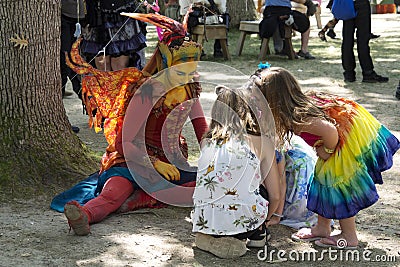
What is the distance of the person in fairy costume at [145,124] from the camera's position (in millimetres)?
4430

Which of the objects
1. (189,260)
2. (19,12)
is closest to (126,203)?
(189,260)

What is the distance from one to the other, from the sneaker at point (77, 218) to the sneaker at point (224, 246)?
2.19 ft

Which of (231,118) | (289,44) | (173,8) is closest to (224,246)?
(231,118)

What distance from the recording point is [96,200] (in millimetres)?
4309

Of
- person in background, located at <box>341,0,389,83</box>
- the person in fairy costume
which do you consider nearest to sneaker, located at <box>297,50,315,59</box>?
person in background, located at <box>341,0,389,83</box>

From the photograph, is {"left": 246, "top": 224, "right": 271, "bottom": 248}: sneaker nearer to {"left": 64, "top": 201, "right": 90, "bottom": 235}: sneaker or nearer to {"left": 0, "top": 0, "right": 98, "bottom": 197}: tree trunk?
{"left": 64, "top": 201, "right": 90, "bottom": 235}: sneaker

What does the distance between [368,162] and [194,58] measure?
1.29 m

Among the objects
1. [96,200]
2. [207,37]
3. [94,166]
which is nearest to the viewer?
[96,200]

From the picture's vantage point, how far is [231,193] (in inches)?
153

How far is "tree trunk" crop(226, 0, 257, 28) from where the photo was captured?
16.0m

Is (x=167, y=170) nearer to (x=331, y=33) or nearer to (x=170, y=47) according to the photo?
(x=170, y=47)

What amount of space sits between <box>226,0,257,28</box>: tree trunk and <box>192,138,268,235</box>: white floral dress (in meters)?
12.5

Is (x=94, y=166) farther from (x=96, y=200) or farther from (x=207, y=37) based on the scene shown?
(x=207, y=37)

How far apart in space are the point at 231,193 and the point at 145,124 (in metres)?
0.91
